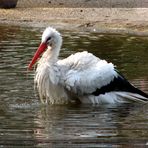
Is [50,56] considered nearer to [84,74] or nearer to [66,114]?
[84,74]

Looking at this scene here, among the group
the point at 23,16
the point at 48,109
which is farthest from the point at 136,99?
the point at 23,16

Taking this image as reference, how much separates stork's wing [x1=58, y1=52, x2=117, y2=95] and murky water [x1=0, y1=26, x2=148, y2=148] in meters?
0.30

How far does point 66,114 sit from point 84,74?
91 centimetres

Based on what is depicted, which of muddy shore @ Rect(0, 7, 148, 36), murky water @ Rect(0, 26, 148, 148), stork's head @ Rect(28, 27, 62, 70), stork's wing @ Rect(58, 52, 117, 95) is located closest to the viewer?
murky water @ Rect(0, 26, 148, 148)

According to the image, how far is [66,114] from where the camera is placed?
37.1 feet

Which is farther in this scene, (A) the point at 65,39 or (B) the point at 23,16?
(B) the point at 23,16

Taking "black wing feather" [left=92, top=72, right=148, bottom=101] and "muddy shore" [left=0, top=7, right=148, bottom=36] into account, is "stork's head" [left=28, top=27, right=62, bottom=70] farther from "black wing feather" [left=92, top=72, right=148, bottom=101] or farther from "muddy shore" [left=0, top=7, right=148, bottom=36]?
"muddy shore" [left=0, top=7, right=148, bottom=36]

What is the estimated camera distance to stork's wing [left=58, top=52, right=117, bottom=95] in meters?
12.0

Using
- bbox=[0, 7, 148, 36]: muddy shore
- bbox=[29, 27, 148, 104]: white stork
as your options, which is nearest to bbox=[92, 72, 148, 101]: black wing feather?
bbox=[29, 27, 148, 104]: white stork

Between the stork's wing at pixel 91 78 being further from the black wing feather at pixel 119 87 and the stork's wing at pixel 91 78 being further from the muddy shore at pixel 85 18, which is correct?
the muddy shore at pixel 85 18

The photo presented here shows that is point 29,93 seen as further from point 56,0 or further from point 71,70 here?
point 56,0

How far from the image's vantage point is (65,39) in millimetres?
18578

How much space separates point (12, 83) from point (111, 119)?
266cm

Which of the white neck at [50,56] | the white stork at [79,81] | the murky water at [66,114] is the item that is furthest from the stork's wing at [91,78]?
the murky water at [66,114]
